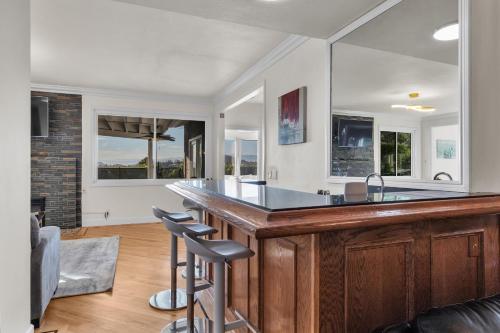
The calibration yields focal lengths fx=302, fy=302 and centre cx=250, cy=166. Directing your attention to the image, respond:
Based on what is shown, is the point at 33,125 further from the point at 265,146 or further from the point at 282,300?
the point at 282,300

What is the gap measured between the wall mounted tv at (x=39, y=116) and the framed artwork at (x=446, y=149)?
19.0ft

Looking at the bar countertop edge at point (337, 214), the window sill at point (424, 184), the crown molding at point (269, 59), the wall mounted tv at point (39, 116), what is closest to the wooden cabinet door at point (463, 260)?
the bar countertop edge at point (337, 214)

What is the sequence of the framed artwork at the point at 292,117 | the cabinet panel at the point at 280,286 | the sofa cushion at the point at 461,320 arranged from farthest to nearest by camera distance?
the framed artwork at the point at 292,117, the cabinet panel at the point at 280,286, the sofa cushion at the point at 461,320

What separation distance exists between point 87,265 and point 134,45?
262 cm

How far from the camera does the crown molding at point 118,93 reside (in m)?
5.38

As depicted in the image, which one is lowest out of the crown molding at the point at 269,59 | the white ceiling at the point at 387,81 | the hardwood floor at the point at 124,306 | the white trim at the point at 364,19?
the hardwood floor at the point at 124,306

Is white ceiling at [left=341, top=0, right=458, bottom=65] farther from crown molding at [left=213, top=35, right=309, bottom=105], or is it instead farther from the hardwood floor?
the hardwood floor

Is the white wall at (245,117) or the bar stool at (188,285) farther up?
the white wall at (245,117)

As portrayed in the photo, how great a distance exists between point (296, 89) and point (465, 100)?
1.78 meters

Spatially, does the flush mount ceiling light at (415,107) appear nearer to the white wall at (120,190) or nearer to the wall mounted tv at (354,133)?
the wall mounted tv at (354,133)

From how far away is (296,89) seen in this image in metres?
3.19

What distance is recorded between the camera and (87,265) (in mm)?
3482

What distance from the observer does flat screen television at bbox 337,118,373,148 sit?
7.43 ft

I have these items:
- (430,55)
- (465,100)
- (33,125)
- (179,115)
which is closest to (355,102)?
(430,55)
